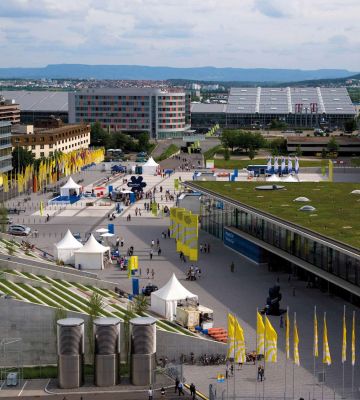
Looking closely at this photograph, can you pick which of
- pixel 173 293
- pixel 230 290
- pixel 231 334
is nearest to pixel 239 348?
pixel 231 334

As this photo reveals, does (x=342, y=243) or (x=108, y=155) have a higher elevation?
(x=342, y=243)

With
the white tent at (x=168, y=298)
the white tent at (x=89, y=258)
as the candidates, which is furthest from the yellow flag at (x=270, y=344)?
the white tent at (x=89, y=258)

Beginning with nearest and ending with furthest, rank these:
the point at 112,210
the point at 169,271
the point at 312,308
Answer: the point at 312,308
the point at 169,271
the point at 112,210

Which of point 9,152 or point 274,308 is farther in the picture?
point 9,152

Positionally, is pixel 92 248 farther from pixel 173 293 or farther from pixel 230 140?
pixel 230 140

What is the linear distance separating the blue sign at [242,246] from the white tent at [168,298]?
13.9 meters

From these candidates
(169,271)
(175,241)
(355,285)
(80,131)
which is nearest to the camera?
(355,285)

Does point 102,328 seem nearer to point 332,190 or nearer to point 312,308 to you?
point 312,308

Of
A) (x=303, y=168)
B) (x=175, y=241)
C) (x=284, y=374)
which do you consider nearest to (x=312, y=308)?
(x=284, y=374)

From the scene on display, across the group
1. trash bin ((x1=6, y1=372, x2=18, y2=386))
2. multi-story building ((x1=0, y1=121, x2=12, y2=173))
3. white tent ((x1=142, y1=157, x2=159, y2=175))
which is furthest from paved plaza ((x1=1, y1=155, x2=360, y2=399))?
white tent ((x1=142, y1=157, x2=159, y2=175))

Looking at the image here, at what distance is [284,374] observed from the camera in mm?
37750

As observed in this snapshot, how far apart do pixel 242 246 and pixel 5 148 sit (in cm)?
5161

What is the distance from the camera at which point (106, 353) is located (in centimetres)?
3722

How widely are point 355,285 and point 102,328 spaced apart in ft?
45.6
